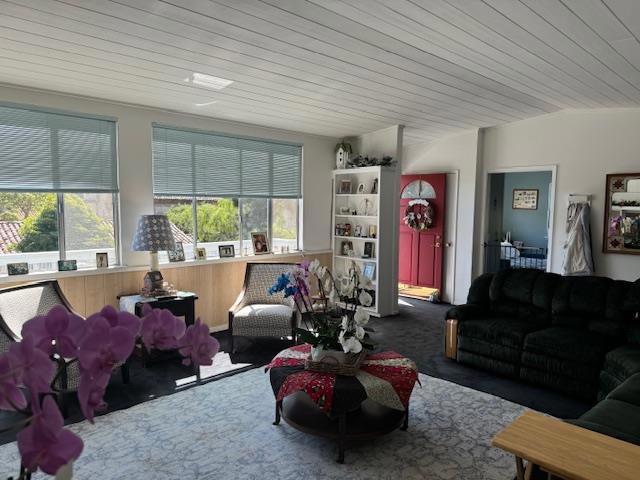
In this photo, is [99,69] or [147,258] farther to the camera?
[147,258]

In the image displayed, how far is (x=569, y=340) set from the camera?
3566mm

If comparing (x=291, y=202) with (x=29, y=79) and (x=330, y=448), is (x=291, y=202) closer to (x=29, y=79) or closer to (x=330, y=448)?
(x=29, y=79)

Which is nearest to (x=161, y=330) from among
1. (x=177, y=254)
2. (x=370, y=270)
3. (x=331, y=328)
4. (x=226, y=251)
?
(x=331, y=328)

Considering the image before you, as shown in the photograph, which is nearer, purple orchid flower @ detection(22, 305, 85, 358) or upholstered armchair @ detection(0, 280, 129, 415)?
purple orchid flower @ detection(22, 305, 85, 358)

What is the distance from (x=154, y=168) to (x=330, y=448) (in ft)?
10.8

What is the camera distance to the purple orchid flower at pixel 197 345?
74cm

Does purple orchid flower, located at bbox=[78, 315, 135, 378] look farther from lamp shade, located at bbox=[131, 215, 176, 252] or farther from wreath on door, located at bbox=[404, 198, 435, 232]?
wreath on door, located at bbox=[404, 198, 435, 232]

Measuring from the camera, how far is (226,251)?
5.25 meters

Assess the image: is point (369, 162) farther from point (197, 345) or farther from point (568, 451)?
point (197, 345)

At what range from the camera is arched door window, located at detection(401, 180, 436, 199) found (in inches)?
275

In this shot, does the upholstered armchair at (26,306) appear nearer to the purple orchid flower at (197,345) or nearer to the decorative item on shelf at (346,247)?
the purple orchid flower at (197,345)

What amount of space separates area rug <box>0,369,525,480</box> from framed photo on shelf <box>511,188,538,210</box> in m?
6.21

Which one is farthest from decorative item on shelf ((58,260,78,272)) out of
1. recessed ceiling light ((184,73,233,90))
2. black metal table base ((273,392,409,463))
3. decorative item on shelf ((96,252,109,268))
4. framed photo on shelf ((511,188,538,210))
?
framed photo on shelf ((511,188,538,210))

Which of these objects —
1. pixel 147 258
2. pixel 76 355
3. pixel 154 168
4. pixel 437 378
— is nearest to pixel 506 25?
pixel 437 378
